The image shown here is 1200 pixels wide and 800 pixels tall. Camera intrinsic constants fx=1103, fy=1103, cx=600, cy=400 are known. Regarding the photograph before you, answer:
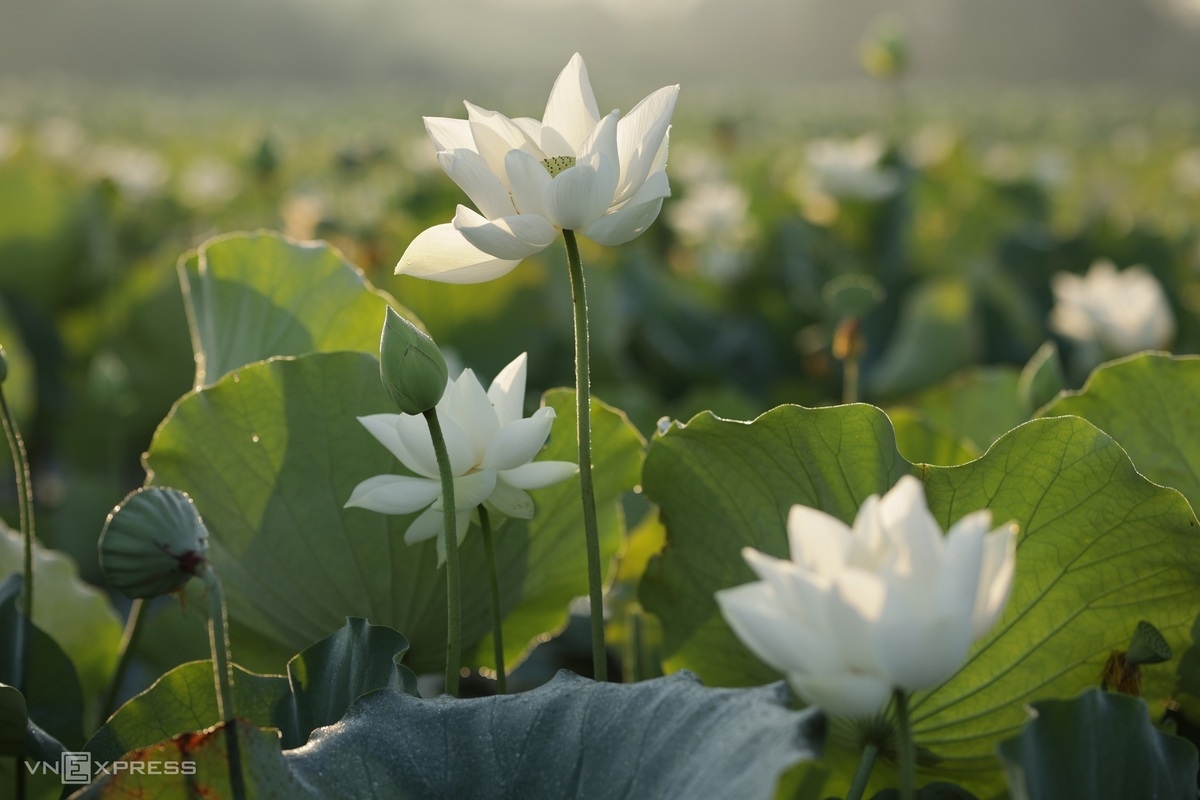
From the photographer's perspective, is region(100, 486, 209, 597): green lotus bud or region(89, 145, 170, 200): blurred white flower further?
region(89, 145, 170, 200): blurred white flower

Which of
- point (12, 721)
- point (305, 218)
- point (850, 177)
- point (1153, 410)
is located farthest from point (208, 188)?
point (1153, 410)

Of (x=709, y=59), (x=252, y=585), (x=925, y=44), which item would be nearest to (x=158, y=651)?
(x=252, y=585)

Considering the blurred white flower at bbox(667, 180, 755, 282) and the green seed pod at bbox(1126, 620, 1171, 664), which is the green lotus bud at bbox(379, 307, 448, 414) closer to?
the green seed pod at bbox(1126, 620, 1171, 664)

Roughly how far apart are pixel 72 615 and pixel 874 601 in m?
0.64

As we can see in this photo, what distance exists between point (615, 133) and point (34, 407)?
163 cm

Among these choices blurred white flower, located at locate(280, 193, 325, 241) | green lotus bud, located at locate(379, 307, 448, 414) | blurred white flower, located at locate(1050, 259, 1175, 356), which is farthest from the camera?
blurred white flower, located at locate(280, 193, 325, 241)

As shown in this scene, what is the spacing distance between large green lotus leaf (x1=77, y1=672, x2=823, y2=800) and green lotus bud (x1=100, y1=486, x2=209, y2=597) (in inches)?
2.7

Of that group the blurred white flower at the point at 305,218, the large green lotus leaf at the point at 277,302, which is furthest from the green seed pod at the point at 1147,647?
the blurred white flower at the point at 305,218

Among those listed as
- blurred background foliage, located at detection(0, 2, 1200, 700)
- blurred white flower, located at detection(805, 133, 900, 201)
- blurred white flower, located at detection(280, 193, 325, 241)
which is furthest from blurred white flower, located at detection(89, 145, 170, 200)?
blurred white flower, located at detection(805, 133, 900, 201)

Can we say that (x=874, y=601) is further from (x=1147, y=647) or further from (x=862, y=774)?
(x=1147, y=647)

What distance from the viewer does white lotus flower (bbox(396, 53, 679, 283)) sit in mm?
521

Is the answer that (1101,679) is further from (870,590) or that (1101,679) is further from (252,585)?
(252,585)

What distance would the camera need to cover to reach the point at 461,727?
0.50m
